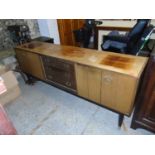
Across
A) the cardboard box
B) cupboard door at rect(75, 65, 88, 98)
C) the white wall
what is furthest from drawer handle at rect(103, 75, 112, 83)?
the white wall

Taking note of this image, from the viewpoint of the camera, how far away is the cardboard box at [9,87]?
191 centimetres

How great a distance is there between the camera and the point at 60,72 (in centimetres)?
167

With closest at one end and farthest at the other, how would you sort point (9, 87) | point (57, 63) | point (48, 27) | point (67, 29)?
point (57, 63)
point (9, 87)
point (48, 27)
point (67, 29)

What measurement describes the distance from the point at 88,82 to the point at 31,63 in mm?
995

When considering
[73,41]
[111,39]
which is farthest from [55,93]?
[73,41]

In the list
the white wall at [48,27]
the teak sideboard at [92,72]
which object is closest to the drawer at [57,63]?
the teak sideboard at [92,72]

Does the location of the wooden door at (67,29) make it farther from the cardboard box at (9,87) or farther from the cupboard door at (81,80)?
the cupboard door at (81,80)

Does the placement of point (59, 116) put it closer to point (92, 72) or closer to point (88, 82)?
point (88, 82)

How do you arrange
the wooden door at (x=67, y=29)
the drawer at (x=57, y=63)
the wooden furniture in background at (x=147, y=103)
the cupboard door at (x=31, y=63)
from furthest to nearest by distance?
the wooden door at (x=67, y=29) → the cupboard door at (x=31, y=63) → the drawer at (x=57, y=63) → the wooden furniture in background at (x=147, y=103)

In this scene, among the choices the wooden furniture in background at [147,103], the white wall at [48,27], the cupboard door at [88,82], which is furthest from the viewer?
the white wall at [48,27]

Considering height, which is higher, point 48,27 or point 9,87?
point 48,27

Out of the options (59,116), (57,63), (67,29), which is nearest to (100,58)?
(57,63)

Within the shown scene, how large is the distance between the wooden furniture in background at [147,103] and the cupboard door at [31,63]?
1326 millimetres

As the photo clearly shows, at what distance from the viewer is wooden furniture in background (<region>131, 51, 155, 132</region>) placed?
1.03 m
